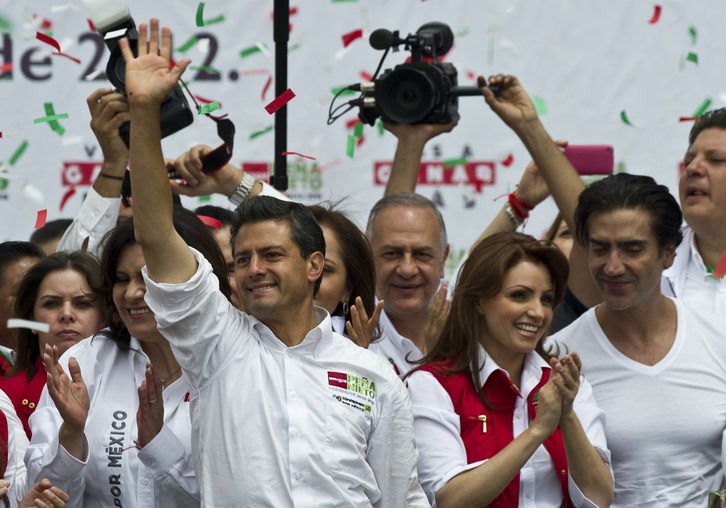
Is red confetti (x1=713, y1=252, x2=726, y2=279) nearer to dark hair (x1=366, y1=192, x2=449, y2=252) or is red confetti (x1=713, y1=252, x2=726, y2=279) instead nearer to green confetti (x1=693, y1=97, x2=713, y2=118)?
dark hair (x1=366, y1=192, x2=449, y2=252)

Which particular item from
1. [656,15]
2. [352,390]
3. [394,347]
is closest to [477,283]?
[394,347]

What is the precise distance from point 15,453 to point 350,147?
8.42 ft

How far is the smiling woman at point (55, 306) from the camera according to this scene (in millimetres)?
4445

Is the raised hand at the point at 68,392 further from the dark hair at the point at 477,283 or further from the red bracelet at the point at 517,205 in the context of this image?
the red bracelet at the point at 517,205

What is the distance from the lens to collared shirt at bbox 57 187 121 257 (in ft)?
15.7

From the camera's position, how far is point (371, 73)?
20.1 ft

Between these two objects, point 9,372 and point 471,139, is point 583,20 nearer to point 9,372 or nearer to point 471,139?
point 471,139

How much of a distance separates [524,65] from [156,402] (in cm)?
307

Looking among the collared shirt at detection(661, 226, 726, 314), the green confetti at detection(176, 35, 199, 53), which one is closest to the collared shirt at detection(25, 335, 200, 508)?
the collared shirt at detection(661, 226, 726, 314)

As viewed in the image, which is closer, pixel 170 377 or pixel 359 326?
pixel 170 377

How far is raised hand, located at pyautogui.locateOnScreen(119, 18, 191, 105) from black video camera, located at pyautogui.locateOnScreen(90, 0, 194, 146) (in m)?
0.11

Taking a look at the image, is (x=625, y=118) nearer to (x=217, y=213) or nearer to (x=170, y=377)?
(x=217, y=213)

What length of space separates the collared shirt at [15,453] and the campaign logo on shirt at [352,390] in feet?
3.10

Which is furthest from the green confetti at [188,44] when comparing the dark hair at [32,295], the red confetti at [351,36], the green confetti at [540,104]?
the dark hair at [32,295]
